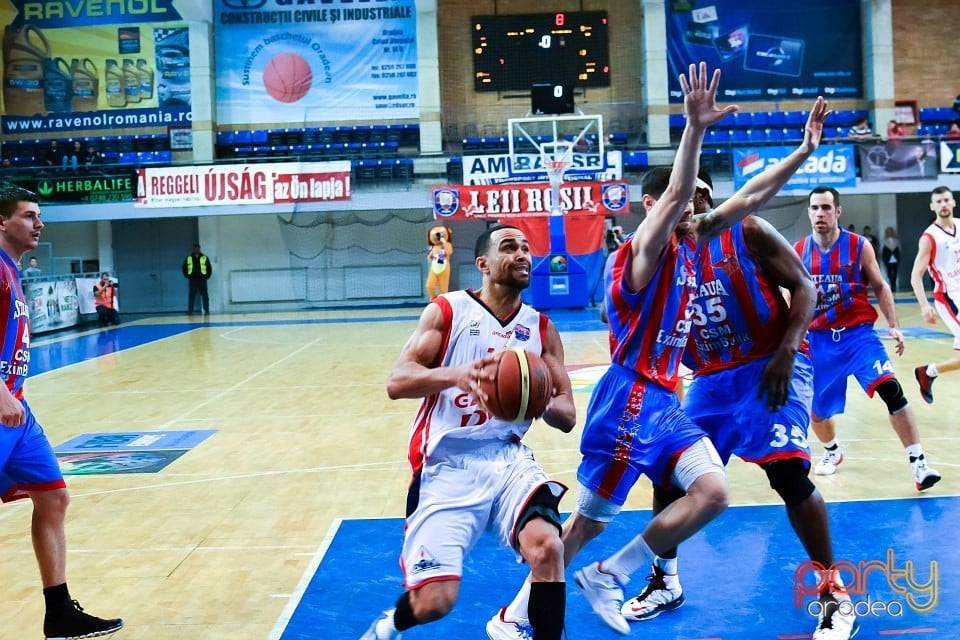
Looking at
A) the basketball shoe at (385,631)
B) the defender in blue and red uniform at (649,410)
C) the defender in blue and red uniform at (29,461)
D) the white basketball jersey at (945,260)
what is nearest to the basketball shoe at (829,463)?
the white basketball jersey at (945,260)

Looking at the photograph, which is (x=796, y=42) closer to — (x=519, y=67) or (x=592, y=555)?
(x=519, y=67)

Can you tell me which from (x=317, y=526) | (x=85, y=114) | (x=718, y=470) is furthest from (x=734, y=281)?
(x=85, y=114)

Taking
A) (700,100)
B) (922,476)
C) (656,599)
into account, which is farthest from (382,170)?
(700,100)

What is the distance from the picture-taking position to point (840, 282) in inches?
214

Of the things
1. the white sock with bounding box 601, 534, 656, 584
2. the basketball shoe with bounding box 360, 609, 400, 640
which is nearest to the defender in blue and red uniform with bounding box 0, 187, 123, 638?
the basketball shoe with bounding box 360, 609, 400, 640

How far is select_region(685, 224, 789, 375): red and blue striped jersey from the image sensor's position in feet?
11.9

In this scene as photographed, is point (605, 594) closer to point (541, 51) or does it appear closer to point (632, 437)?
point (632, 437)

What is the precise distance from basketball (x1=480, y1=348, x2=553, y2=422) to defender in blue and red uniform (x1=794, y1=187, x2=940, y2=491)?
113 inches

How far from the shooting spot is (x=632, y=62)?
24766 millimetres

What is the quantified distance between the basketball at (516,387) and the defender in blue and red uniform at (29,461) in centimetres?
192

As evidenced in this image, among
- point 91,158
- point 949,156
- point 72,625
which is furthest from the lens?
point 91,158

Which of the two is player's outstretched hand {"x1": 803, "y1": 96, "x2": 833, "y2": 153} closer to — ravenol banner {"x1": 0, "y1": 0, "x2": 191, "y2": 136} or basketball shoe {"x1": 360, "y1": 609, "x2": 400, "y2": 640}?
basketball shoe {"x1": 360, "y1": 609, "x2": 400, "y2": 640}

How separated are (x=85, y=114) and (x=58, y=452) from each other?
67.8 feet

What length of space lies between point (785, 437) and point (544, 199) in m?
16.5
